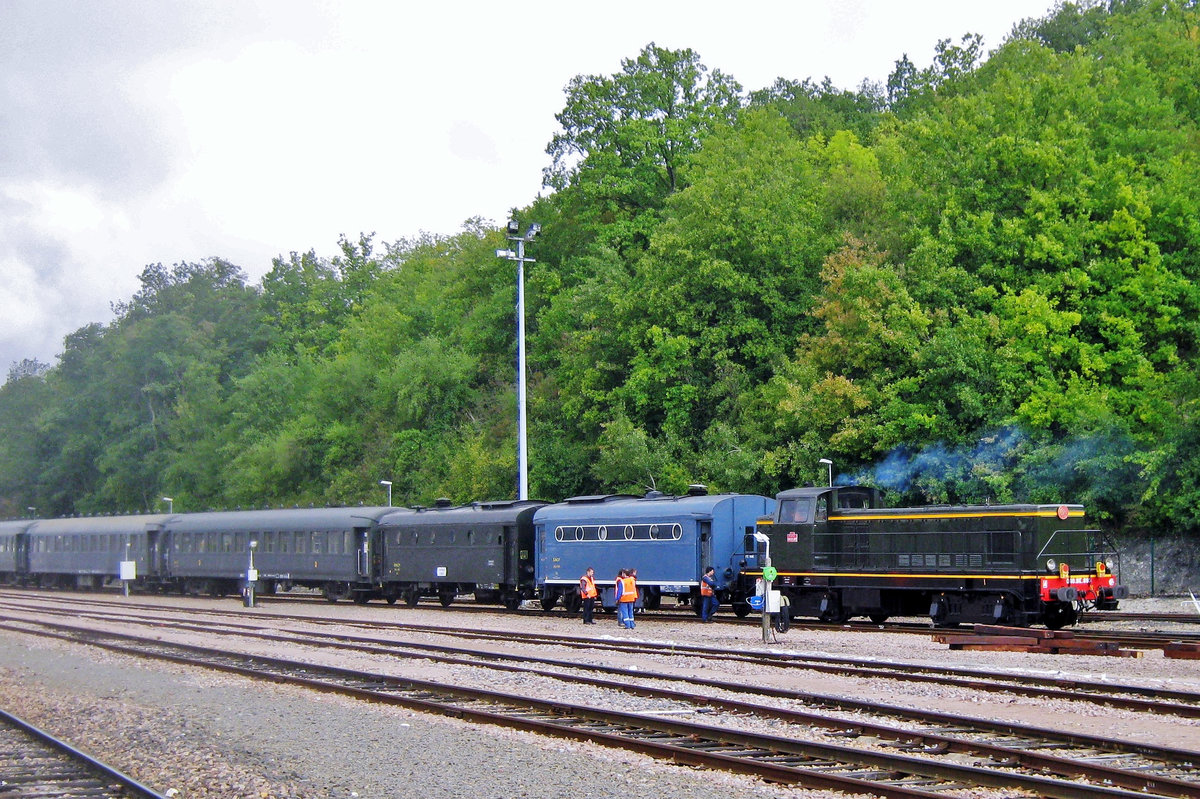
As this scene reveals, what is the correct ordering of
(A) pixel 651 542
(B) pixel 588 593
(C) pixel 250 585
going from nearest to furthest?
1. (B) pixel 588 593
2. (A) pixel 651 542
3. (C) pixel 250 585

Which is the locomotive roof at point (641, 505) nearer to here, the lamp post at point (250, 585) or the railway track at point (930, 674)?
the railway track at point (930, 674)

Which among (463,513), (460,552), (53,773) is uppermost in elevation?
(463,513)

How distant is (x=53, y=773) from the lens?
1334cm

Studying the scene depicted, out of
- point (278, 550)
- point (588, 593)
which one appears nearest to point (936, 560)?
point (588, 593)

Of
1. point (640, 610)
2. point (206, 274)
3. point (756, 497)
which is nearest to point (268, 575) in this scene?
point (640, 610)

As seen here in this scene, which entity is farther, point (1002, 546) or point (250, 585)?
point (250, 585)

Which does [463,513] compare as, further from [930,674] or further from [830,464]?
[930,674]

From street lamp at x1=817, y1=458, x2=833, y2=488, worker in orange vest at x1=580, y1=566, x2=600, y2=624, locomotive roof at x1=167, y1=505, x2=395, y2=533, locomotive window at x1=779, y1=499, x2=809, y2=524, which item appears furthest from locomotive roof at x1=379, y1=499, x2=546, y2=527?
locomotive window at x1=779, y1=499, x2=809, y2=524

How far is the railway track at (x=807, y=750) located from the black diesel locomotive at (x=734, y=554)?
1075 centimetres

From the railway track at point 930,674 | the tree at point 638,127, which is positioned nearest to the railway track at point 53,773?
the railway track at point 930,674

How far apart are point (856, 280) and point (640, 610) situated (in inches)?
608

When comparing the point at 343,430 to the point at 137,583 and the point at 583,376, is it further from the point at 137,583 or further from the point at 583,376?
the point at 583,376

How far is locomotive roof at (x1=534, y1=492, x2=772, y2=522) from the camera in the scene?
3372 centimetres

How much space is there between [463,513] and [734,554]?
11417 mm
